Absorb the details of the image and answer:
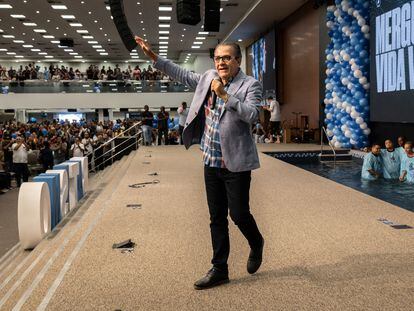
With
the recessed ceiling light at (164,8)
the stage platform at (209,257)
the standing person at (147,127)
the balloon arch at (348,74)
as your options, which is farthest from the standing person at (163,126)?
the stage platform at (209,257)

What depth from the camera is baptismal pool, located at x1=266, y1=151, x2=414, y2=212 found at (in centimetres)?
745

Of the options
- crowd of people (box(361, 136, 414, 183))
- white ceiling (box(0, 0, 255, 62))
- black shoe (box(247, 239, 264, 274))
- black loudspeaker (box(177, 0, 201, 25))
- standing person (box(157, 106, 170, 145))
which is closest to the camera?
black shoe (box(247, 239, 264, 274))

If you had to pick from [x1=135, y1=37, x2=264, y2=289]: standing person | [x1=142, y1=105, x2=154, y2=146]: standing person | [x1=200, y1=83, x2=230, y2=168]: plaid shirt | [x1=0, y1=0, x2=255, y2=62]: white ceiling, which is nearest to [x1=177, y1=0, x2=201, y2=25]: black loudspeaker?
[x1=142, y1=105, x2=154, y2=146]: standing person

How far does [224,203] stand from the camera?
3191mm

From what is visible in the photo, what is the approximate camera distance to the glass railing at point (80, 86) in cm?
3167

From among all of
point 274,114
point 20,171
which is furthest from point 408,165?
point 20,171

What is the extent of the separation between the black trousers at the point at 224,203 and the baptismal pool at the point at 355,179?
12.9 feet

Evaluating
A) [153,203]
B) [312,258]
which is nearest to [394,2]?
[153,203]

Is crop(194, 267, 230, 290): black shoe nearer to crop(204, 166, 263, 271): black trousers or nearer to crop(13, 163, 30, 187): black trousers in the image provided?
crop(204, 166, 263, 271): black trousers

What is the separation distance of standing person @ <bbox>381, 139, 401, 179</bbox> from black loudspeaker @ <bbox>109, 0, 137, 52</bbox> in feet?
18.3

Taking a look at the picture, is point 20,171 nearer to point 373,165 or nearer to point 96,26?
point 373,165

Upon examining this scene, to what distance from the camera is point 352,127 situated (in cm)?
1358

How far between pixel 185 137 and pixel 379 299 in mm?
1512

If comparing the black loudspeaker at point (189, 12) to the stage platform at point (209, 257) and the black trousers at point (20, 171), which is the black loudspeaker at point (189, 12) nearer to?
the stage platform at point (209, 257)
